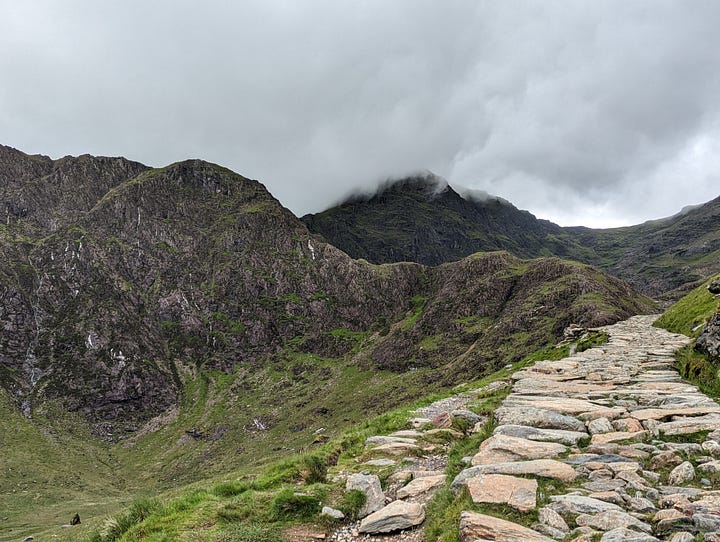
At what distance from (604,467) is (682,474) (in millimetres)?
1443

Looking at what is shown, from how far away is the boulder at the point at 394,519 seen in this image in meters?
9.35

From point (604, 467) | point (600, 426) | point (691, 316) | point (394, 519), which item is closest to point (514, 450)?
point (604, 467)

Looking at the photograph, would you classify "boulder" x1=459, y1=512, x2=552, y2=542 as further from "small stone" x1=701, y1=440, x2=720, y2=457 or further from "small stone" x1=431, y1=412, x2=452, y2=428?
"small stone" x1=431, y1=412, x2=452, y2=428

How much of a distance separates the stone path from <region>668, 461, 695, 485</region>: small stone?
0.02 meters

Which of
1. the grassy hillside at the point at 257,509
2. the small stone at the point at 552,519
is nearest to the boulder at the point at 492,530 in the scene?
the small stone at the point at 552,519

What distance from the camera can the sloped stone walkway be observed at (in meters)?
6.78

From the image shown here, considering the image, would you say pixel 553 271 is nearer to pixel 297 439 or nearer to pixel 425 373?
pixel 425 373

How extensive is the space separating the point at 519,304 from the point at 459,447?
188885 millimetres

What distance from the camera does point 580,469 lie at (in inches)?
362

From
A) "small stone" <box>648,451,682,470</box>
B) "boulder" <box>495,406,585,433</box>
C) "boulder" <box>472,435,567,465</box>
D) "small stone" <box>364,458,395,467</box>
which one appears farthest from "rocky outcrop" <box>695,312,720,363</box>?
"small stone" <box>364,458,395,467</box>

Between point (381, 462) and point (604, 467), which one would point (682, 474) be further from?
point (381, 462)

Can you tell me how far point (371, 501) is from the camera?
10.9 metres

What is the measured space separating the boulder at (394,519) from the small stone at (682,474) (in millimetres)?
5502

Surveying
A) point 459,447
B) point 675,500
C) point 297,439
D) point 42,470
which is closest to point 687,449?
point 675,500
